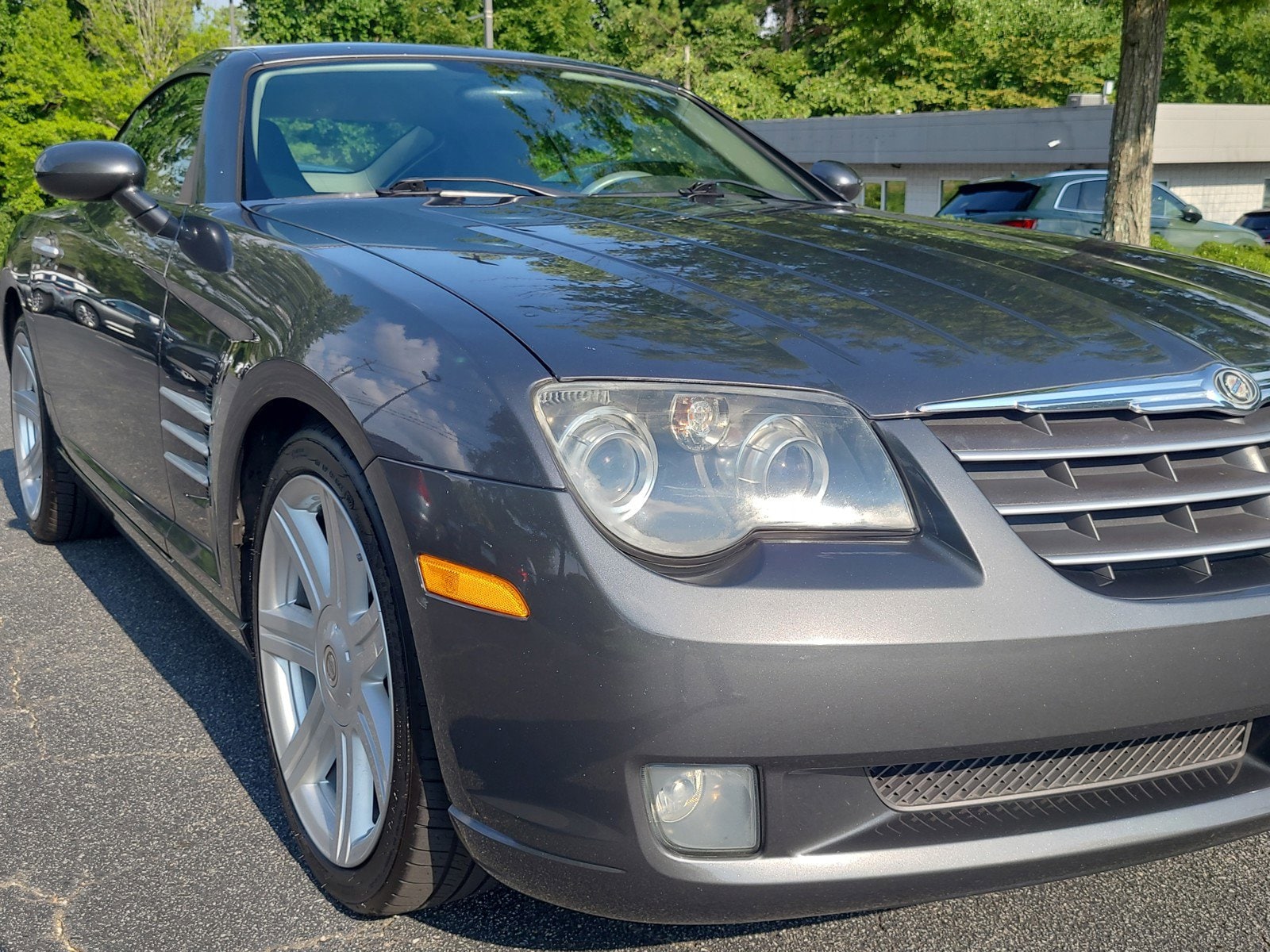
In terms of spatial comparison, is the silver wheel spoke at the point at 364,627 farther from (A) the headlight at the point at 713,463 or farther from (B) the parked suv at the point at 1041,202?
(B) the parked suv at the point at 1041,202

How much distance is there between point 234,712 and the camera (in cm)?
310

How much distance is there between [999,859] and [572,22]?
178ft

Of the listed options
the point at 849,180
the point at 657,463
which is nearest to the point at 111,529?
the point at 849,180

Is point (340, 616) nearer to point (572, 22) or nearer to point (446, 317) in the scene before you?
point (446, 317)

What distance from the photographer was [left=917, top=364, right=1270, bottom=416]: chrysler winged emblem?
6.20 feet

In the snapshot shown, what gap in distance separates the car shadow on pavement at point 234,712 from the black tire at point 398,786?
0.15 meters

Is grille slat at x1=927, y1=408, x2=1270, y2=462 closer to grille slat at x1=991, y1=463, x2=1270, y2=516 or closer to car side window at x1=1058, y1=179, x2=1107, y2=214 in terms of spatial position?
grille slat at x1=991, y1=463, x2=1270, y2=516

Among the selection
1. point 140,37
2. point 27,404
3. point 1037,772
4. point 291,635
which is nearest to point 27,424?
point 27,404

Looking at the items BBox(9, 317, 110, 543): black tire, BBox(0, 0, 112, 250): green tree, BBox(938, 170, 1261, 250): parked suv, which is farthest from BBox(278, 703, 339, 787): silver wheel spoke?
BBox(0, 0, 112, 250): green tree

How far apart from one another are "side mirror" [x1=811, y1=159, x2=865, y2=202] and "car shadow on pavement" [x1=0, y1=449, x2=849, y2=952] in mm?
2208

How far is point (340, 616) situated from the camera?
2164mm

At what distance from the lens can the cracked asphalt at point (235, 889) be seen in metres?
2.18

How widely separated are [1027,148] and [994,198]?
1444cm

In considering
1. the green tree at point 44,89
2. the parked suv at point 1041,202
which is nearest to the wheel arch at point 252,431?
the parked suv at point 1041,202
